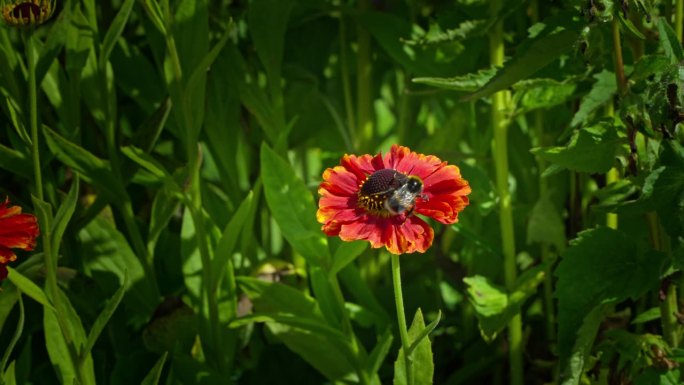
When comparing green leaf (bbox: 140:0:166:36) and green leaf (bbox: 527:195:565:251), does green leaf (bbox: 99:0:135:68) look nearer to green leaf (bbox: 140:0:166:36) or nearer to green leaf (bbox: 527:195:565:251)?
A: green leaf (bbox: 140:0:166:36)

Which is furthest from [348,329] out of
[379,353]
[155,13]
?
[155,13]

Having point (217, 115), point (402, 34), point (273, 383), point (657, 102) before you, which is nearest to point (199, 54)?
→ point (217, 115)

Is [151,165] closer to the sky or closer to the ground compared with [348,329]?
closer to the sky

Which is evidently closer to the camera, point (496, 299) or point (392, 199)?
point (392, 199)

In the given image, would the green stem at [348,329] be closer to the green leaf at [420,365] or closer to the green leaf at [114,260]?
the green leaf at [420,365]

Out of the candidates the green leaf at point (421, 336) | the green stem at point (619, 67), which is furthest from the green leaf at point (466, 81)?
the green leaf at point (421, 336)

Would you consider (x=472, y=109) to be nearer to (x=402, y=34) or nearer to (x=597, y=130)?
(x=402, y=34)

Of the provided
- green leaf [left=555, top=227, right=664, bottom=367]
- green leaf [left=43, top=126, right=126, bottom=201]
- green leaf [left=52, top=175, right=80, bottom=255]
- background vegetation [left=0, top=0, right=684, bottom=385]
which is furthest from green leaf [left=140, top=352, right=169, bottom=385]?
green leaf [left=555, top=227, right=664, bottom=367]

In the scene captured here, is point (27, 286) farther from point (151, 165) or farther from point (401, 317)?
point (401, 317)
